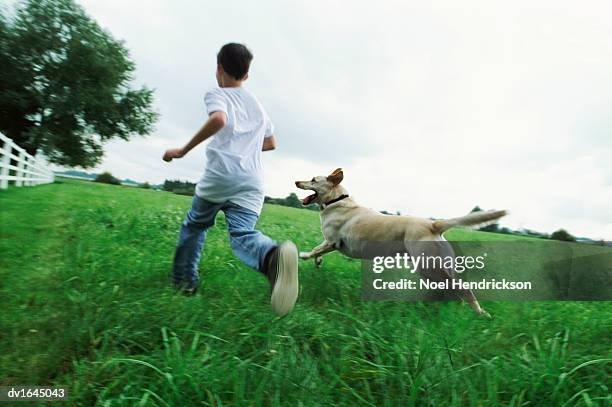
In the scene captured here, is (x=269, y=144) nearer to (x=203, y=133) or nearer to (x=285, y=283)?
(x=203, y=133)

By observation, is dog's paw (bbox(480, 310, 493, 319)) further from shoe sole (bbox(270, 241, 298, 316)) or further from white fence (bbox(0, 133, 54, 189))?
white fence (bbox(0, 133, 54, 189))

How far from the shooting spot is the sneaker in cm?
226

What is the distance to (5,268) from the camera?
2.96 meters

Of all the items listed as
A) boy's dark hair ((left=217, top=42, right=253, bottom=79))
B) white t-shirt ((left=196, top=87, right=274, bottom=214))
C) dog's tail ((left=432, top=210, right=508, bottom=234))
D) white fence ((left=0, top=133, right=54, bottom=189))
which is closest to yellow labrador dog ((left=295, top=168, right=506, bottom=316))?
dog's tail ((left=432, top=210, right=508, bottom=234))

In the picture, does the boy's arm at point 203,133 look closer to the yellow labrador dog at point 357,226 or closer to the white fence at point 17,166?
the yellow labrador dog at point 357,226

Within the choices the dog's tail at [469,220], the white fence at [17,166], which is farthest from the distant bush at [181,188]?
the white fence at [17,166]

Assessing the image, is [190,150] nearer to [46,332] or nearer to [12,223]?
[46,332]

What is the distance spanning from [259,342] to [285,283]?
0.34 metres

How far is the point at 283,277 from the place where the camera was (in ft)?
7.56

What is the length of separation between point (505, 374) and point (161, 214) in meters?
3.91

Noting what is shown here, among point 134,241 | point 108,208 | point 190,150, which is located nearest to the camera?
point 190,150

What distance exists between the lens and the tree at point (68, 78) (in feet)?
22.7

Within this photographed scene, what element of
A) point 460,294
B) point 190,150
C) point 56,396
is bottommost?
point 56,396

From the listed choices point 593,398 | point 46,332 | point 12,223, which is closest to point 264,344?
point 46,332
